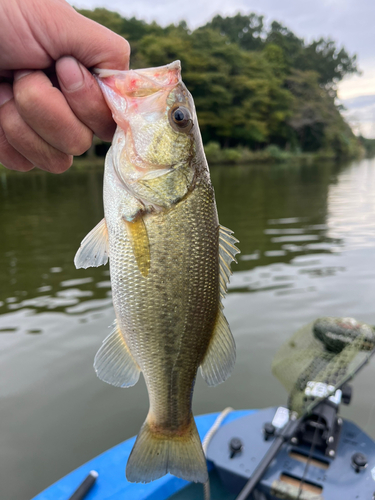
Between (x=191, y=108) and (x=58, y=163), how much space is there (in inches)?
25.7

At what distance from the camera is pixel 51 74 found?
1582mm

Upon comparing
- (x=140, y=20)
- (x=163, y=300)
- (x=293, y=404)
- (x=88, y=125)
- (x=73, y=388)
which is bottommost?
(x=73, y=388)

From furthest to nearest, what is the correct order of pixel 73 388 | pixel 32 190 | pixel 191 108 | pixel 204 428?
pixel 32 190, pixel 73 388, pixel 204 428, pixel 191 108

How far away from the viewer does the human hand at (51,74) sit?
54.5 inches

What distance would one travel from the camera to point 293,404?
3029mm

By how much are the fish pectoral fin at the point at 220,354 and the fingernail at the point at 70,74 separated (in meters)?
1.12

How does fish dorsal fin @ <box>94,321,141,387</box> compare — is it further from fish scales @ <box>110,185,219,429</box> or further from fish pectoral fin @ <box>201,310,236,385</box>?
fish pectoral fin @ <box>201,310,236,385</box>

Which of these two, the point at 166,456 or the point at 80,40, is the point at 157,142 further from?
the point at 166,456

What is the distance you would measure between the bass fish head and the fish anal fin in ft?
0.14

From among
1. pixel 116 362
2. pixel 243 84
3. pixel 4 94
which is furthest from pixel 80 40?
pixel 243 84

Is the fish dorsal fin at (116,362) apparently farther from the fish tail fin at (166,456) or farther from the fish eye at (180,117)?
the fish eye at (180,117)

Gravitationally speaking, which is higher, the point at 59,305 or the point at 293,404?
the point at 293,404

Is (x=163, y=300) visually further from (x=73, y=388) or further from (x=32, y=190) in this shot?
(x=32, y=190)

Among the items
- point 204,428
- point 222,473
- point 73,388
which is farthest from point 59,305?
point 222,473
